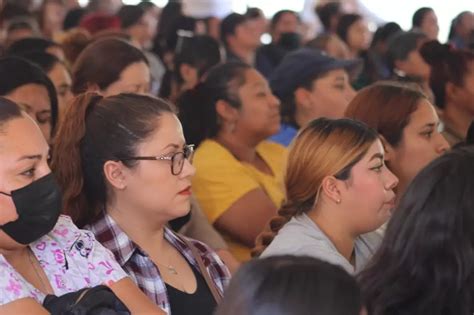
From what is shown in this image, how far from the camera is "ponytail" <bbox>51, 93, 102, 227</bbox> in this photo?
2.47m

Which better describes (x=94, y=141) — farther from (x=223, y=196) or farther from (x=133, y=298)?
(x=223, y=196)

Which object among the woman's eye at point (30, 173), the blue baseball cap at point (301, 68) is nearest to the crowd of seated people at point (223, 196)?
the woman's eye at point (30, 173)

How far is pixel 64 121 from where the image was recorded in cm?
250

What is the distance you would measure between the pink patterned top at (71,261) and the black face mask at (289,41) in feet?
18.1

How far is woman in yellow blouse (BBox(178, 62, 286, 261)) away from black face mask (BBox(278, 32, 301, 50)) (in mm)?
3594

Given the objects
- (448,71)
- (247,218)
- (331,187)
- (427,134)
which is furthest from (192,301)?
(448,71)

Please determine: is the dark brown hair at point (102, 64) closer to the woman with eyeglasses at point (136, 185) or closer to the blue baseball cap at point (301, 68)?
the blue baseball cap at point (301, 68)

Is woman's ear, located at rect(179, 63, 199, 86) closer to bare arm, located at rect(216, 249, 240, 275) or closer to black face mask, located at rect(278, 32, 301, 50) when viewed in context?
black face mask, located at rect(278, 32, 301, 50)

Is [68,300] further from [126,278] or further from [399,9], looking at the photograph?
[399,9]

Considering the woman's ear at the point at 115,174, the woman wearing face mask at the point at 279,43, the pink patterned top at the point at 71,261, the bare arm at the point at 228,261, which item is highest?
the woman's ear at the point at 115,174

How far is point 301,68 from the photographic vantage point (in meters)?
4.54

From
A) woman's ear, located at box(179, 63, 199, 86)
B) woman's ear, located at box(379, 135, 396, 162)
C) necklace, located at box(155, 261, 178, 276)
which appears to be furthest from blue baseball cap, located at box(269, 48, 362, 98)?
necklace, located at box(155, 261, 178, 276)

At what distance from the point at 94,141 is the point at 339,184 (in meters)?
0.69

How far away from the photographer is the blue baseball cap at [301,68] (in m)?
4.50
